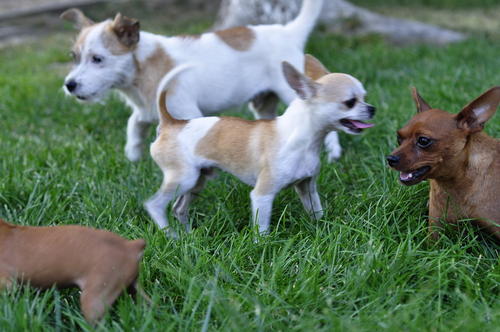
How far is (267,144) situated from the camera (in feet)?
11.6

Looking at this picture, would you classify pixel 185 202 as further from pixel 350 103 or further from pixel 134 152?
pixel 350 103

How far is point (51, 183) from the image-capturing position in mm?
4141

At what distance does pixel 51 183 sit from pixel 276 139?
159cm

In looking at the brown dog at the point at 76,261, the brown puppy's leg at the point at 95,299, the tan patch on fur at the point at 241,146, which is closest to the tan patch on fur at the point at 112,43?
the tan patch on fur at the point at 241,146

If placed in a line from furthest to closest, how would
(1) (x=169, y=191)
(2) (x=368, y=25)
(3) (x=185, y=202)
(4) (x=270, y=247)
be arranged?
(2) (x=368, y=25), (3) (x=185, y=202), (1) (x=169, y=191), (4) (x=270, y=247)

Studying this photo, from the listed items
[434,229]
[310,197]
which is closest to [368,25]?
[310,197]

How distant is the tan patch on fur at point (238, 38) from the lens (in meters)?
4.84

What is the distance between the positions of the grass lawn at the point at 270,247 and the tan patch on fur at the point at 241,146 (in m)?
0.27

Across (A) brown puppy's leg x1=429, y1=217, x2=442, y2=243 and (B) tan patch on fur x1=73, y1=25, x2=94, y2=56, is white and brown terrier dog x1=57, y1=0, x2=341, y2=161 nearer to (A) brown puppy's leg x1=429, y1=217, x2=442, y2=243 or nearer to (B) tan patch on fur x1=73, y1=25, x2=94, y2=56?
(B) tan patch on fur x1=73, y1=25, x2=94, y2=56

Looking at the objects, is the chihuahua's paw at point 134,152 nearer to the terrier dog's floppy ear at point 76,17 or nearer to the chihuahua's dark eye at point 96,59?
the chihuahua's dark eye at point 96,59

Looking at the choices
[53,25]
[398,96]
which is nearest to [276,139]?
[398,96]

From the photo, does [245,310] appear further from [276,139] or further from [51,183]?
[51,183]

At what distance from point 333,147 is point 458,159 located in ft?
5.23

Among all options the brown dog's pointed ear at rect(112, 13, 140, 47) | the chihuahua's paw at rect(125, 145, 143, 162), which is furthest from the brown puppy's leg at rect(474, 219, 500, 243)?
the brown dog's pointed ear at rect(112, 13, 140, 47)
